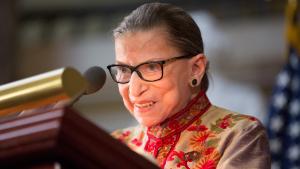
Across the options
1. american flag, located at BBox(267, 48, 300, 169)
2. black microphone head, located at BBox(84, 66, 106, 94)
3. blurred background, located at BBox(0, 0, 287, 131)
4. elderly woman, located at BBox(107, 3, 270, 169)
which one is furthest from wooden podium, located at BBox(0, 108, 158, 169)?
blurred background, located at BBox(0, 0, 287, 131)

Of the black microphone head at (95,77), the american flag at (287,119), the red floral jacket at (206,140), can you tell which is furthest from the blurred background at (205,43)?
the black microphone head at (95,77)

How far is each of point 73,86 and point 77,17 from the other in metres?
6.81

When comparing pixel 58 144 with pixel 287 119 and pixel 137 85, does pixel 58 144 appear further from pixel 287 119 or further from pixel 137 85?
pixel 287 119

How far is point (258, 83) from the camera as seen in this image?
259 inches

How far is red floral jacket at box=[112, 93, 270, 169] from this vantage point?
53.9 inches

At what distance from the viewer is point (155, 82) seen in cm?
143

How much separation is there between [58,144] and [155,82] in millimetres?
551

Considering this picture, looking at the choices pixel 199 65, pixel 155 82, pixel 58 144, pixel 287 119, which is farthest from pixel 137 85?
pixel 287 119

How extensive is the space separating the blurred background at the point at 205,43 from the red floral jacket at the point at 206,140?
4.36 meters

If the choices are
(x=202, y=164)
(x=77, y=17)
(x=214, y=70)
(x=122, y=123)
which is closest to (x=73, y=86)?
(x=202, y=164)

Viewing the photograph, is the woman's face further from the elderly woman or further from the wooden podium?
the wooden podium

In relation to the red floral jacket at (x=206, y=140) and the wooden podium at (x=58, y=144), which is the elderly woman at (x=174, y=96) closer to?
the red floral jacket at (x=206, y=140)

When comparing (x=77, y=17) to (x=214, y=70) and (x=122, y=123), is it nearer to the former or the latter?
(x=122, y=123)

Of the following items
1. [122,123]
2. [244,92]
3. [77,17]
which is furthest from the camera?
[77,17]
